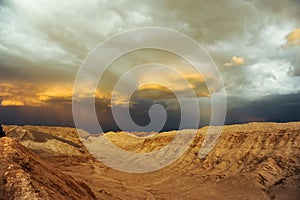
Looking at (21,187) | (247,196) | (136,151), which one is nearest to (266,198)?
(247,196)

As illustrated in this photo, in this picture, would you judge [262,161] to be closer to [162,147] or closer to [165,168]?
[165,168]

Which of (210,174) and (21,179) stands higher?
(21,179)

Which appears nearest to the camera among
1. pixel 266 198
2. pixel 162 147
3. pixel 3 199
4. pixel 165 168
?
pixel 3 199

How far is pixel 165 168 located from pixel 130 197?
2198 centimetres

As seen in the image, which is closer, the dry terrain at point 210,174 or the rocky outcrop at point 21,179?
the rocky outcrop at point 21,179

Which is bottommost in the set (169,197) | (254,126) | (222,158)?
(169,197)

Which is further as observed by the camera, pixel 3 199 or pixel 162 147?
pixel 162 147

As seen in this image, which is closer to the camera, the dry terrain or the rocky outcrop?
the rocky outcrop

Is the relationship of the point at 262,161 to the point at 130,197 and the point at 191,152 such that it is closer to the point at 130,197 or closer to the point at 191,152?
the point at 191,152

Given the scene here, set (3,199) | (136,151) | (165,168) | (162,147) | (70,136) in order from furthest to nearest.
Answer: (70,136), (136,151), (162,147), (165,168), (3,199)

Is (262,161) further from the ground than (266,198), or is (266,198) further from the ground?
(262,161)

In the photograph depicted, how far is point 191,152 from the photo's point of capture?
179ft

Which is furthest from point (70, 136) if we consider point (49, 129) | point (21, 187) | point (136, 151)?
point (21, 187)

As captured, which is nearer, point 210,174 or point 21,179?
point 21,179
